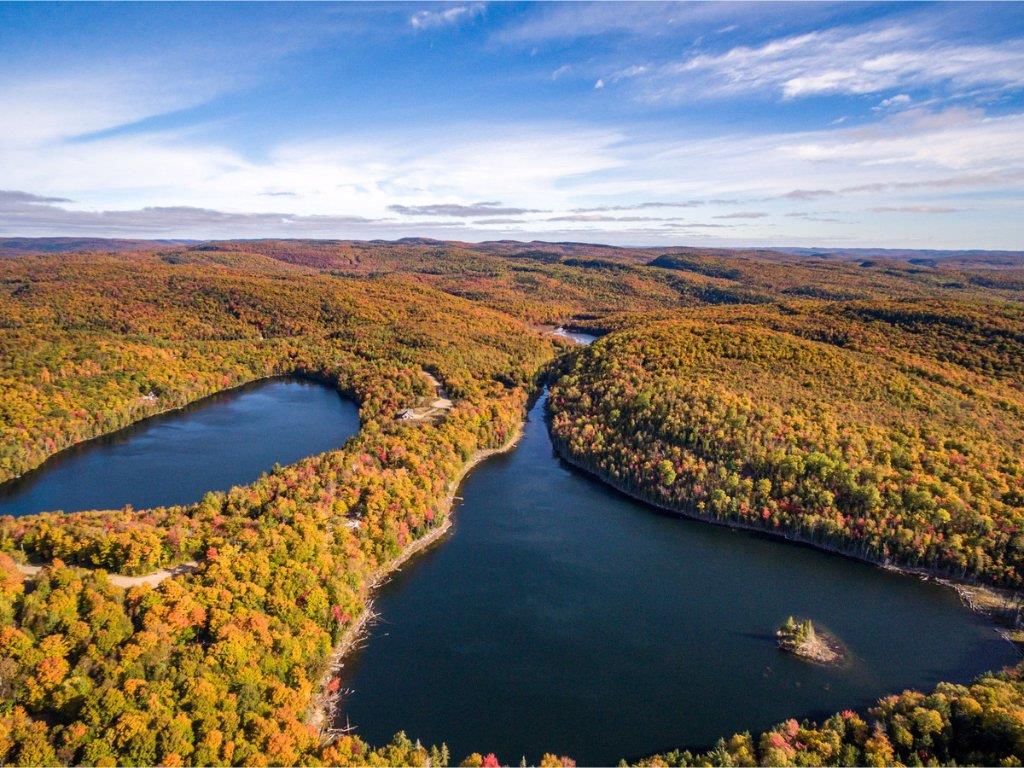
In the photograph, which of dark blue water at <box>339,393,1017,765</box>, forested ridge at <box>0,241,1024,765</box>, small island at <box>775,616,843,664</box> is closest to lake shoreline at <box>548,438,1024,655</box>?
forested ridge at <box>0,241,1024,765</box>

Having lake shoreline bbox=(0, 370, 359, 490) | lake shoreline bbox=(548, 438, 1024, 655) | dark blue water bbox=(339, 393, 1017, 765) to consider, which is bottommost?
dark blue water bbox=(339, 393, 1017, 765)

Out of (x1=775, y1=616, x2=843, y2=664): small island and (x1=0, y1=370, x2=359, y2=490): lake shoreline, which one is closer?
(x1=775, y1=616, x2=843, y2=664): small island

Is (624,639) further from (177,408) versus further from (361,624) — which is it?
(177,408)

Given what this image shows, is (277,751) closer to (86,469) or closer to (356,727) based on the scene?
(356,727)

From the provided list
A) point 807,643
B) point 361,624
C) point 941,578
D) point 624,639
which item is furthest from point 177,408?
point 941,578

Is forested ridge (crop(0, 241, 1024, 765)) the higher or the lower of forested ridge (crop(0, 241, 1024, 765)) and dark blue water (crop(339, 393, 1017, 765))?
the higher

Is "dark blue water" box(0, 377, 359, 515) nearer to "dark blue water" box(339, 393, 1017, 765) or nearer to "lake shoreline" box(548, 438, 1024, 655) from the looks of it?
"dark blue water" box(339, 393, 1017, 765)

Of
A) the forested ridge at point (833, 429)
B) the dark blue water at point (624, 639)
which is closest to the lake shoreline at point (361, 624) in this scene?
the dark blue water at point (624, 639)

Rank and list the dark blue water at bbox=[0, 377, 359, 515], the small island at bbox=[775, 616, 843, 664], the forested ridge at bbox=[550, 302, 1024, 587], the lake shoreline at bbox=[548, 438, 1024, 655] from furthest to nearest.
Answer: the dark blue water at bbox=[0, 377, 359, 515]
the forested ridge at bbox=[550, 302, 1024, 587]
the lake shoreline at bbox=[548, 438, 1024, 655]
the small island at bbox=[775, 616, 843, 664]

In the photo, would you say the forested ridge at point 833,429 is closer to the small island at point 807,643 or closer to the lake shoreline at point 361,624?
the small island at point 807,643
